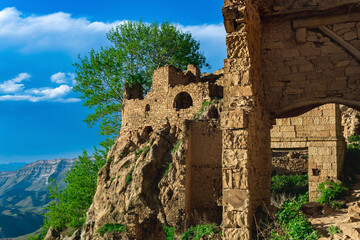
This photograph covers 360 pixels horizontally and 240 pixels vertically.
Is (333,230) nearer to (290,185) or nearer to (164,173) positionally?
(290,185)

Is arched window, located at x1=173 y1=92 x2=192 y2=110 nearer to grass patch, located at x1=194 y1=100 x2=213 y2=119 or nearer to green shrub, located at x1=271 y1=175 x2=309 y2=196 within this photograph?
grass patch, located at x1=194 y1=100 x2=213 y2=119

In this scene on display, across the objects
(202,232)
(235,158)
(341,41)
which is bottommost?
(202,232)

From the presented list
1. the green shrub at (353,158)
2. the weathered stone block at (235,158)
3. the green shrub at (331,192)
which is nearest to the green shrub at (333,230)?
the weathered stone block at (235,158)

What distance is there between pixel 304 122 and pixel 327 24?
19.9 feet

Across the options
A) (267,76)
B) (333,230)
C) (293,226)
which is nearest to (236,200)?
(293,226)

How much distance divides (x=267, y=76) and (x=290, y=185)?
8.60 meters

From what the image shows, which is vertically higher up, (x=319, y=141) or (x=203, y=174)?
(x=319, y=141)

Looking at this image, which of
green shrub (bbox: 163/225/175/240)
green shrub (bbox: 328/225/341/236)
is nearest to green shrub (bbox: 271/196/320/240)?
green shrub (bbox: 328/225/341/236)

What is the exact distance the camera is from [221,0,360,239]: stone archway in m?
6.45

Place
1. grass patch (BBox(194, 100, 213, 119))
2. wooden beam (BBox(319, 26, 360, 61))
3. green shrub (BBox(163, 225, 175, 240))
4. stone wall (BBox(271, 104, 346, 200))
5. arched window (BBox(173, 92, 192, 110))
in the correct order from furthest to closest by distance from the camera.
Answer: arched window (BBox(173, 92, 192, 110)) < grass patch (BBox(194, 100, 213, 119)) < green shrub (BBox(163, 225, 175, 240)) < stone wall (BBox(271, 104, 346, 200)) < wooden beam (BBox(319, 26, 360, 61))

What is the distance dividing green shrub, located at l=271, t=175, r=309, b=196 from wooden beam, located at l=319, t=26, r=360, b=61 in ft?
27.5

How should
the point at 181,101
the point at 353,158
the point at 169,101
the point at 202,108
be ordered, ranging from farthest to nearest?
the point at 181,101 < the point at 169,101 < the point at 202,108 < the point at 353,158

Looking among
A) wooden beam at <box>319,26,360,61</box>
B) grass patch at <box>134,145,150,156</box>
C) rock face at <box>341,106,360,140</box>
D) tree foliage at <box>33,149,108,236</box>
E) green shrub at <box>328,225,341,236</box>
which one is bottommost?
tree foliage at <box>33,149,108,236</box>

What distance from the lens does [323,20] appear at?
7.58 metres
